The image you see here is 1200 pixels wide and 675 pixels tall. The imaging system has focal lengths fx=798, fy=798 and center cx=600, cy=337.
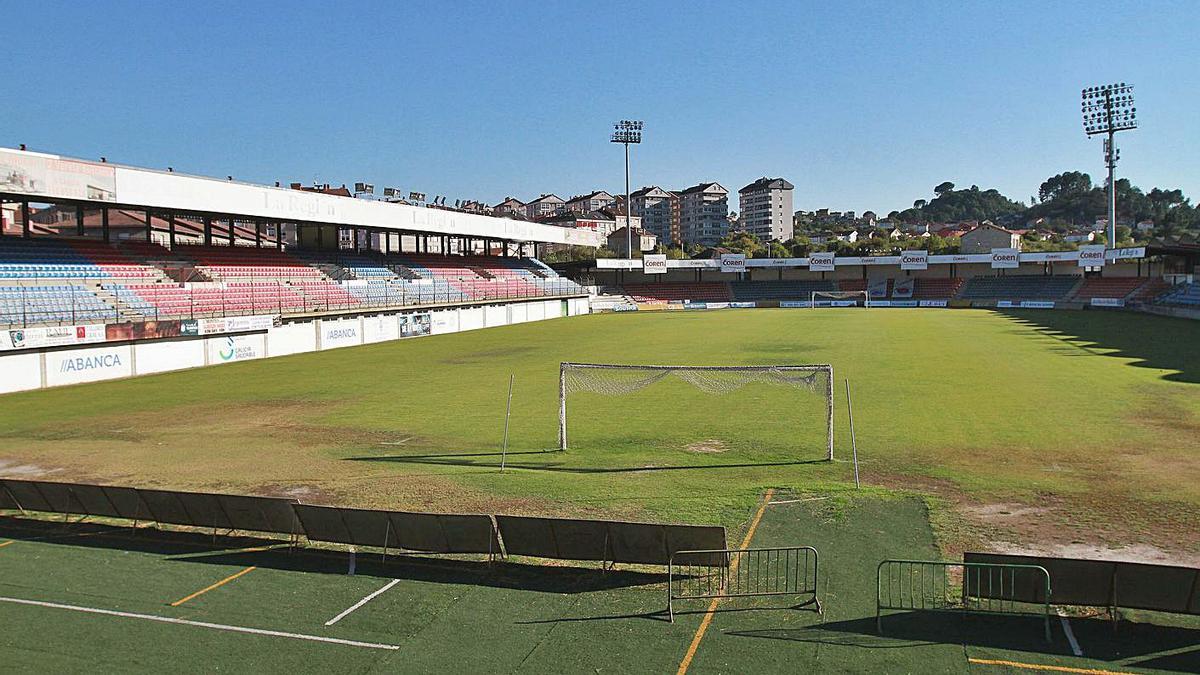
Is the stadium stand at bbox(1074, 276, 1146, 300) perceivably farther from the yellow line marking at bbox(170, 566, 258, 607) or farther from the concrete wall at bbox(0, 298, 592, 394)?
the yellow line marking at bbox(170, 566, 258, 607)

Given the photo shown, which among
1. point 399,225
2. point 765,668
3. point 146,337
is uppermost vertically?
point 399,225

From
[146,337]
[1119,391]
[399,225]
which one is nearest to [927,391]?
[1119,391]

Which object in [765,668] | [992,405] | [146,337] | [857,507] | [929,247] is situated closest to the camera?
[765,668]

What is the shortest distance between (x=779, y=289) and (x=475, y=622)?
9360 cm

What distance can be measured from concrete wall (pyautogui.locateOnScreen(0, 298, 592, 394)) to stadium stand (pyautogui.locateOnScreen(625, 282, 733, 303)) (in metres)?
38.7

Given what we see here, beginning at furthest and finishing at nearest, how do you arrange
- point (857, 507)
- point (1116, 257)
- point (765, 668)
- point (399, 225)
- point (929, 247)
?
point (929, 247) → point (1116, 257) → point (399, 225) → point (857, 507) → point (765, 668)

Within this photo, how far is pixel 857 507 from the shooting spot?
562 inches

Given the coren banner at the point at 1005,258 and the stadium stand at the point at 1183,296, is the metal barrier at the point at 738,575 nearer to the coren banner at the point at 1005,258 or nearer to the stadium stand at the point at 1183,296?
the stadium stand at the point at 1183,296

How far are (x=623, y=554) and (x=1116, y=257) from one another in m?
79.8

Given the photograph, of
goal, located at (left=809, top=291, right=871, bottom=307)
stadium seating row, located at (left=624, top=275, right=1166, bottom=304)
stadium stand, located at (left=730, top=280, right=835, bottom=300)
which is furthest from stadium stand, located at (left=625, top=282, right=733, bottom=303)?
goal, located at (left=809, top=291, right=871, bottom=307)

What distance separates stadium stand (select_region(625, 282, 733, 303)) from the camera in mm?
98625

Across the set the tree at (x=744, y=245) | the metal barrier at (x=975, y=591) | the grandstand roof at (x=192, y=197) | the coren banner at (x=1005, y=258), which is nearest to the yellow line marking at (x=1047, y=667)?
the metal barrier at (x=975, y=591)

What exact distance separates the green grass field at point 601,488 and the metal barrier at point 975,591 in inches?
13.9

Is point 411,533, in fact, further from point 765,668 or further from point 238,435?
point 238,435
